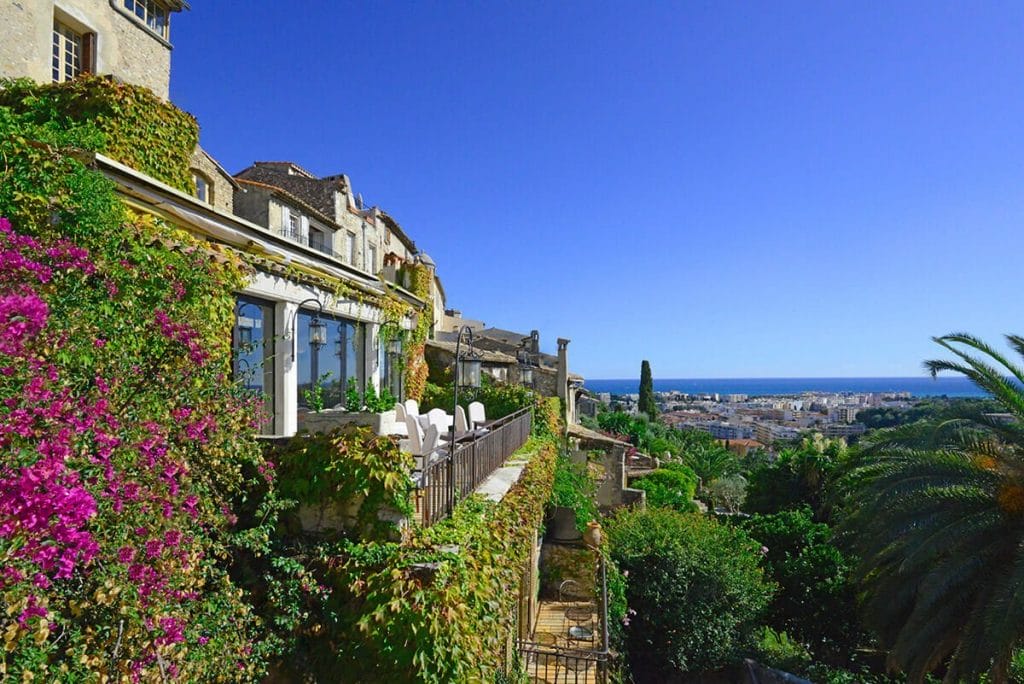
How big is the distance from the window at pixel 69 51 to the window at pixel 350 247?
11109mm

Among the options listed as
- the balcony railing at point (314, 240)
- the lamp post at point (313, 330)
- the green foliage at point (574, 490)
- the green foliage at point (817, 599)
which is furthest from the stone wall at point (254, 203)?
the green foliage at point (817, 599)

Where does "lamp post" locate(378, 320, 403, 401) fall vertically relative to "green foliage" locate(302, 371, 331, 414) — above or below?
above

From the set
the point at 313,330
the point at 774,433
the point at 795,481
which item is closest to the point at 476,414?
the point at 313,330

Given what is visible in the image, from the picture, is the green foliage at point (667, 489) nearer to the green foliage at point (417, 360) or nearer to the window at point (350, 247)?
the green foliage at point (417, 360)

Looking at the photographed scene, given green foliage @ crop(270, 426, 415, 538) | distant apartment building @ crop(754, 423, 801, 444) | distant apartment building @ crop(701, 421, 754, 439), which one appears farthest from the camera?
distant apartment building @ crop(701, 421, 754, 439)

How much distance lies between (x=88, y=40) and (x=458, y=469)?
1544 cm

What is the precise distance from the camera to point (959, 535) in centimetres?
962

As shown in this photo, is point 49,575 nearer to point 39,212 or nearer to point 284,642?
point 284,642

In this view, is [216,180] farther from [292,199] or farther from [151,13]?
[151,13]

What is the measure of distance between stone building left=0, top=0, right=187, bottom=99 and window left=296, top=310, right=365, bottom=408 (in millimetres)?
8277

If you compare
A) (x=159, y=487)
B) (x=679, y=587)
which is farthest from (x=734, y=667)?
(x=159, y=487)

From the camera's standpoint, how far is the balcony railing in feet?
63.7

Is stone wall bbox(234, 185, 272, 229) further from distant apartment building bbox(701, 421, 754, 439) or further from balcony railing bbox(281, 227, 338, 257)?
distant apartment building bbox(701, 421, 754, 439)

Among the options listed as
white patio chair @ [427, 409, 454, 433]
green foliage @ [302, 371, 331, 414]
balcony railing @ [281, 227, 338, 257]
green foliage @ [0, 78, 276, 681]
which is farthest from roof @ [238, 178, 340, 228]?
green foliage @ [0, 78, 276, 681]
